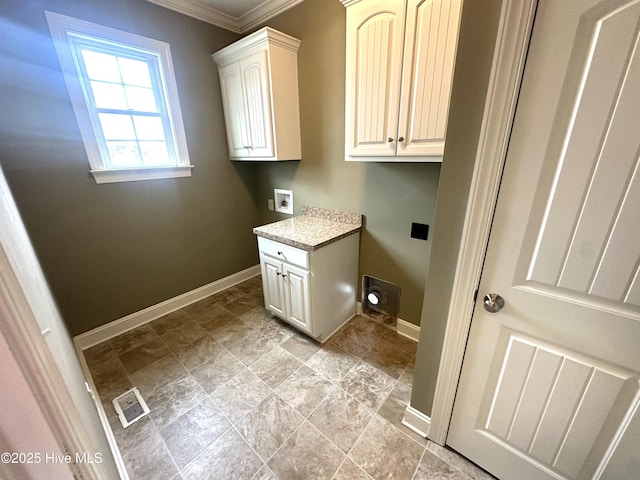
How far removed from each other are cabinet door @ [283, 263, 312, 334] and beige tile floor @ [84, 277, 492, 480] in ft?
0.63

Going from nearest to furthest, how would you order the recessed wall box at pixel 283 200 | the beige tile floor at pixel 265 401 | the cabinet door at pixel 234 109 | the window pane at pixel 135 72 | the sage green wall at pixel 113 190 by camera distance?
the beige tile floor at pixel 265 401, the sage green wall at pixel 113 190, the window pane at pixel 135 72, the cabinet door at pixel 234 109, the recessed wall box at pixel 283 200

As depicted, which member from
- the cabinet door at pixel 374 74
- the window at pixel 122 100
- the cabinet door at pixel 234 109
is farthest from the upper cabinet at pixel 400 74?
the window at pixel 122 100

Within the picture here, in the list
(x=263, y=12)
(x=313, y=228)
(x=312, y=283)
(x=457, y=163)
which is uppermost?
(x=263, y=12)

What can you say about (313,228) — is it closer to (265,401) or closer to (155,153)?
(265,401)

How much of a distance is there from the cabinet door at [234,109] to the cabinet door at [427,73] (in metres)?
1.48

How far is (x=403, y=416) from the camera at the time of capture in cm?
147

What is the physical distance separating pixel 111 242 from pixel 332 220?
184 centimetres

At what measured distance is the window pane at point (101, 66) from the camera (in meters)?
1.82

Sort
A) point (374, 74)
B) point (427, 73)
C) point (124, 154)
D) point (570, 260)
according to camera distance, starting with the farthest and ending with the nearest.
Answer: point (124, 154)
point (374, 74)
point (427, 73)
point (570, 260)

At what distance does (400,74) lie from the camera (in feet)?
4.71

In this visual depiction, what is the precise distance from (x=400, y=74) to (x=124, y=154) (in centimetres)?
215

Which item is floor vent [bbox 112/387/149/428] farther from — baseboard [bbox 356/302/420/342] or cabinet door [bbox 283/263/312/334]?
baseboard [bbox 356/302/420/342]

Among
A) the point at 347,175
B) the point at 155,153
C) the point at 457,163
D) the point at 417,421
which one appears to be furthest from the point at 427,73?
the point at 155,153

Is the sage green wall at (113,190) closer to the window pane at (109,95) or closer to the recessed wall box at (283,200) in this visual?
the window pane at (109,95)
